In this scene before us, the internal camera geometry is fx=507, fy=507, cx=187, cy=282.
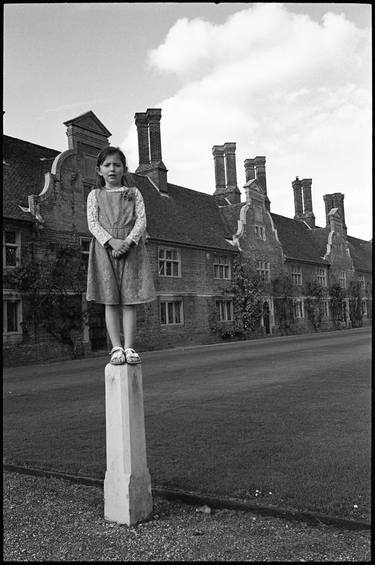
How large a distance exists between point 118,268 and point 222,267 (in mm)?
25982

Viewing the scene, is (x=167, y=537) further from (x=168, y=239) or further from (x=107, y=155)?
(x=168, y=239)

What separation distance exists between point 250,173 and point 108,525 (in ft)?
125

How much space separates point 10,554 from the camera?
3.38 m

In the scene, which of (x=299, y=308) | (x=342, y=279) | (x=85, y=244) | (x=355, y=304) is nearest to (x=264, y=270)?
(x=299, y=308)

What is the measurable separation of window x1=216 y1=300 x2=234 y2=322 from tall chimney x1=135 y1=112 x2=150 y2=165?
9.40 metres

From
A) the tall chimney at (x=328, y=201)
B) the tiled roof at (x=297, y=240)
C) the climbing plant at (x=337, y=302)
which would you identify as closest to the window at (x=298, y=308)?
the tiled roof at (x=297, y=240)

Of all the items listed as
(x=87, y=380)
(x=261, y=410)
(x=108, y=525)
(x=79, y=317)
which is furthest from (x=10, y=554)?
(x=79, y=317)

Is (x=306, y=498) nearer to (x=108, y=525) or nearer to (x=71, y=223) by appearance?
(x=108, y=525)

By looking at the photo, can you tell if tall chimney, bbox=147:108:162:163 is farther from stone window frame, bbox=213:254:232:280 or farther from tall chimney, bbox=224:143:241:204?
tall chimney, bbox=224:143:241:204

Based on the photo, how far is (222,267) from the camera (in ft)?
98.6

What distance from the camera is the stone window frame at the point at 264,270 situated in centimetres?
3312

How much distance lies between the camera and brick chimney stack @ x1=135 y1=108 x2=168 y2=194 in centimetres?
2934

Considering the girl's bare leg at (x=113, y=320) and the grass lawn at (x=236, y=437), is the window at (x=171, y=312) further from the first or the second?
the girl's bare leg at (x=113, y=320)

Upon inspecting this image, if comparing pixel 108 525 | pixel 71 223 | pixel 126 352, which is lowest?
pixel 108 525
